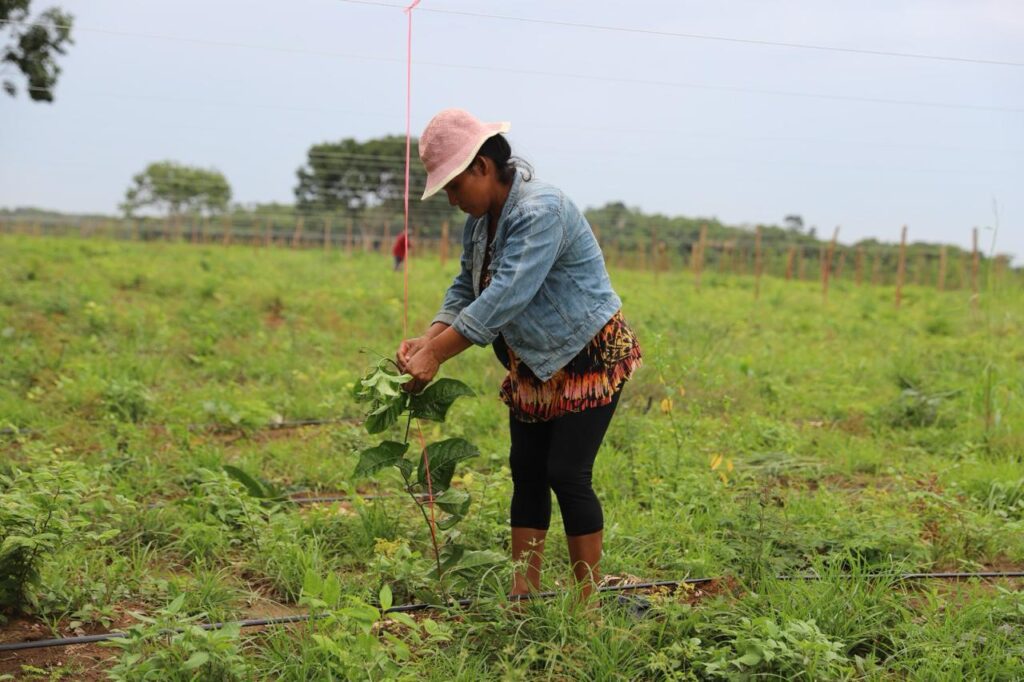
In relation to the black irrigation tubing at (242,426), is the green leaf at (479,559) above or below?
above

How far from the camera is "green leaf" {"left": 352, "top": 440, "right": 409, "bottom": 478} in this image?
107 inches

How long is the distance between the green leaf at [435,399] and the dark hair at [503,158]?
0.62 meters

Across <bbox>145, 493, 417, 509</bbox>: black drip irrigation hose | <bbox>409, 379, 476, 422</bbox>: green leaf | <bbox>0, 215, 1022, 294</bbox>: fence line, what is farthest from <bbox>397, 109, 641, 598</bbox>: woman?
<bbox>0, 215, 1022, 294</bbox>: fence line

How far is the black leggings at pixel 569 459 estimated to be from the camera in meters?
2.69

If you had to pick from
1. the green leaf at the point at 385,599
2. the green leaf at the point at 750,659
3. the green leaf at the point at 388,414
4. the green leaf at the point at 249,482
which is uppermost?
the green leaf at the point at 388,414

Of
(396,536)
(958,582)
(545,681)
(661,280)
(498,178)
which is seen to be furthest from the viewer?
(661,280)

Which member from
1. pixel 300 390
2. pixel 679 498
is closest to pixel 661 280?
pixel 300 390

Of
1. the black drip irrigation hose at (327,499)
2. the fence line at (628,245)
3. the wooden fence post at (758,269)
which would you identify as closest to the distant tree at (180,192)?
the fence line at (628,245)

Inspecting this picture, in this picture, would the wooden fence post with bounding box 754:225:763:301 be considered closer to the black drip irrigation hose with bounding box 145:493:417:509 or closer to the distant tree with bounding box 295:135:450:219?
the black drip irrigation hose with bounding box 145:493:417:509

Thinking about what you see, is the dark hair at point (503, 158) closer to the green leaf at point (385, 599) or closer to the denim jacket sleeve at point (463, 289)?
the denim jacket sleeve at point (463, 289)

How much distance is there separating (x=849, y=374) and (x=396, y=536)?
187 inches

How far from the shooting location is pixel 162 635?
250 cm

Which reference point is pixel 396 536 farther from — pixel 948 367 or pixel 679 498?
pixel 948 367

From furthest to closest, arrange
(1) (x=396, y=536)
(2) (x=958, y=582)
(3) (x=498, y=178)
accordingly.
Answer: (1) (x=396, y=536)
(2) (x=958, y=582)
(3) (x=498, y=178)
